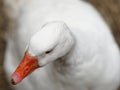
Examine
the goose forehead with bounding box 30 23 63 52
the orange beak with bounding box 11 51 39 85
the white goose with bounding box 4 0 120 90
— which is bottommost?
the white goose with bounding box 4 0 120 90

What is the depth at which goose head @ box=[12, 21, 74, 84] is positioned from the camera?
3.73 ft

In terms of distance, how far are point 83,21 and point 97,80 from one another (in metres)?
0.23

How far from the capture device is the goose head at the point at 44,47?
1138 millimetres

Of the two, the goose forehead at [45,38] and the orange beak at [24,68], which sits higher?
the goose forehead at [45,38]

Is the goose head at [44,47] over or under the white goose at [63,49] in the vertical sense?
over

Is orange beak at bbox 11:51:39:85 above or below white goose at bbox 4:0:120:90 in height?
above

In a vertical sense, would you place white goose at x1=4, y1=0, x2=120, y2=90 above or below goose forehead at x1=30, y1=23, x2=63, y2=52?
below

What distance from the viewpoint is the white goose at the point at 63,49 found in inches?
46.1

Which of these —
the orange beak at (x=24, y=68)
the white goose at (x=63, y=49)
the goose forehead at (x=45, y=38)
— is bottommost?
the white goose at (x=63, y=49)

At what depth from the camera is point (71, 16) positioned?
1.50 m

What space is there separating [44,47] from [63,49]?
0.29 ft

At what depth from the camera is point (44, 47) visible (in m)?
1.14

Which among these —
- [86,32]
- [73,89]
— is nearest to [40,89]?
[73,89]

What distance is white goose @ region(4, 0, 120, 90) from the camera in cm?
117
